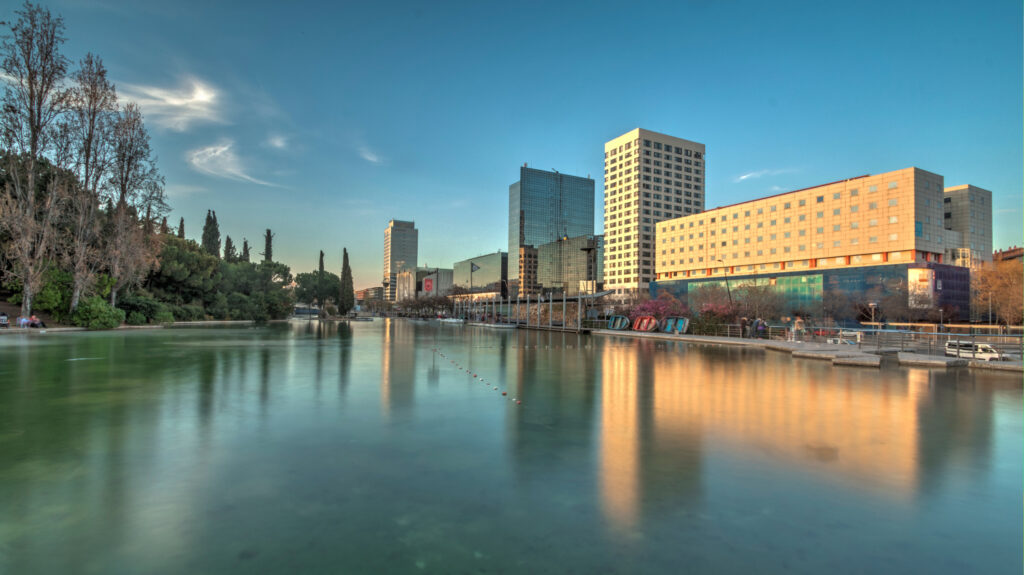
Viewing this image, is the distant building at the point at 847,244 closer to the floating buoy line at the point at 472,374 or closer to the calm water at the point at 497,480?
the floating buoy line at the point at 472,374

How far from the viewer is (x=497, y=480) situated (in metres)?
5.00

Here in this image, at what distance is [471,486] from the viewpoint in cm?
480

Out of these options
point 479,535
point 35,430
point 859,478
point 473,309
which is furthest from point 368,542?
point 473,309

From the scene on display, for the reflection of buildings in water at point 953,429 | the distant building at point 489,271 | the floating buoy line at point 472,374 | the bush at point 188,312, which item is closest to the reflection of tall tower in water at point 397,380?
the floating buoy line at point 472,374

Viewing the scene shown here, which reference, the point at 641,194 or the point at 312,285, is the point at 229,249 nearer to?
the point at 312,285

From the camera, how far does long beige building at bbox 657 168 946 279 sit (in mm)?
62953

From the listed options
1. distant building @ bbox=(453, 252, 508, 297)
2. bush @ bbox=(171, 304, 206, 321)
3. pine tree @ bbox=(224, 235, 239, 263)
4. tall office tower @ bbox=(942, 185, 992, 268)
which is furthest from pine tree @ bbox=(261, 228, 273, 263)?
tall office tower @ bbox=(942, 185, 992, 268)

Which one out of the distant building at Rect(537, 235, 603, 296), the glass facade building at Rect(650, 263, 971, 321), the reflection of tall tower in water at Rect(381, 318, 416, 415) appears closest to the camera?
the reflection of tall tower in water at Rect(381, 318, 416, 415)

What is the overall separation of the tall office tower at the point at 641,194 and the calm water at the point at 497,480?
106 meters

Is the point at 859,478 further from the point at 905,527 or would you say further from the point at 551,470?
the point at 551,470

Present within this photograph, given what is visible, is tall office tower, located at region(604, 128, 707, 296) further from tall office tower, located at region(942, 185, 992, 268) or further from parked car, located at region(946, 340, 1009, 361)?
parked car, located at region(946, 340, 1009, 361)

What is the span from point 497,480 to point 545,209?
14151 centimetres

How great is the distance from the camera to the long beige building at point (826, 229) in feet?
207

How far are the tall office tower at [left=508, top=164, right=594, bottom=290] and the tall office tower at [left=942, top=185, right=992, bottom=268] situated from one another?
3344 inches
